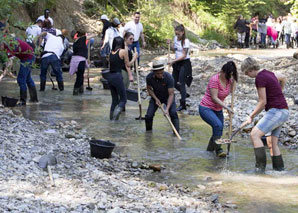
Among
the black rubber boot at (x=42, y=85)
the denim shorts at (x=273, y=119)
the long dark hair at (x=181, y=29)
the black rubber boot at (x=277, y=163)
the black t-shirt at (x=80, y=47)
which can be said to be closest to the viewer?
the denim shorts at (x=273, y=119)

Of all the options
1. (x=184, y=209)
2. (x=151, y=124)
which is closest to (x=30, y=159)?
(x=184, y=209)

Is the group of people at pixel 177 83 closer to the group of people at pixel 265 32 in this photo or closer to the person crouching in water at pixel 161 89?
the person crouching in water at pixel 161 89

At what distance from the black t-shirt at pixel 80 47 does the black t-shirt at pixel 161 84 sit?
447 centimetres

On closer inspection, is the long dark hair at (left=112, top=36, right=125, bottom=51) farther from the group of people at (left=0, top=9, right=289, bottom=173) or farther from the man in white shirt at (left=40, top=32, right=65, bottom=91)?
the man in white shirt at (left=40, top=32, right=65, bottom=91)

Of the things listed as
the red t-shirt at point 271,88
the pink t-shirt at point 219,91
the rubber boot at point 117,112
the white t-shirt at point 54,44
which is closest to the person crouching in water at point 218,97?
the pink t-shirt at point 219,91

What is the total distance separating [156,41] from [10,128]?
2359 cm

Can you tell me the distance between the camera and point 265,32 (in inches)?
1385

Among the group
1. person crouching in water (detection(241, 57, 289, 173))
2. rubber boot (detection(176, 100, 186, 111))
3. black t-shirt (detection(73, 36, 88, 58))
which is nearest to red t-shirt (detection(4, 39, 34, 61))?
black t-shirt (detection(73, 36, 88, 58))

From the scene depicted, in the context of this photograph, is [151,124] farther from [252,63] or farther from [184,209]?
[184,209]

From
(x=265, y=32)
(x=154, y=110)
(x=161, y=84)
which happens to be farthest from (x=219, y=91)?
(x=265, y=32)

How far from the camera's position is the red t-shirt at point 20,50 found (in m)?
9.37

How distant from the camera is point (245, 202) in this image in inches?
269

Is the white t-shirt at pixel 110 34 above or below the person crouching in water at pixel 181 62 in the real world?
above

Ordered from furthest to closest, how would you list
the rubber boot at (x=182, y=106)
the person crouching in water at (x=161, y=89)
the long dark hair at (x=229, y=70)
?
the rubber boot at (x=182, y=106), the person crouching in water at (x=161, y=89), the long dark hair at (x=229, y=70)
